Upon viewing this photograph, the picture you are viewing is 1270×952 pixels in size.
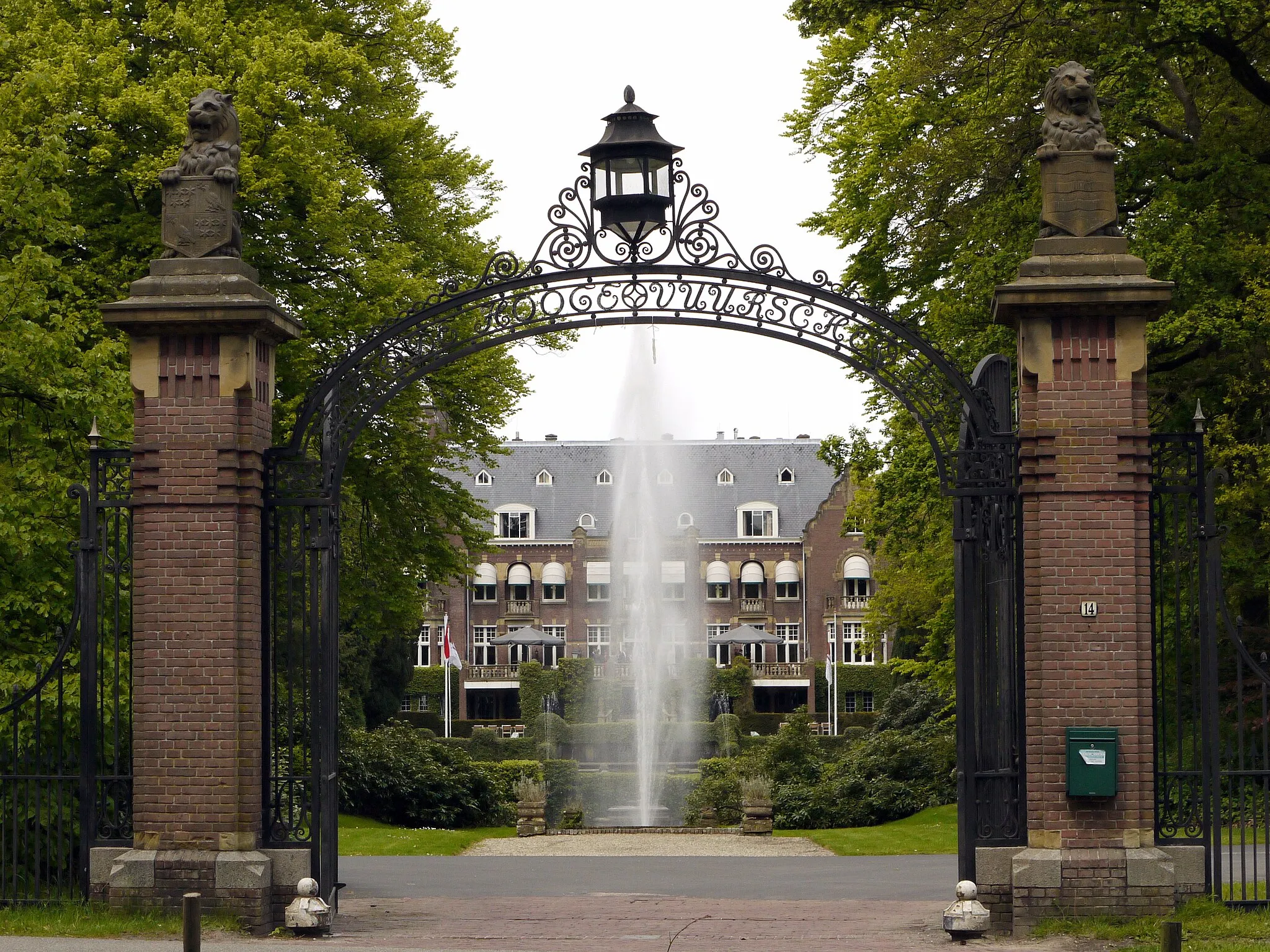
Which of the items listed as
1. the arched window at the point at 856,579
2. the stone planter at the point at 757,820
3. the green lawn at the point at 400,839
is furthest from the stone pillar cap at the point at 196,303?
the arched window at the point at 856,579

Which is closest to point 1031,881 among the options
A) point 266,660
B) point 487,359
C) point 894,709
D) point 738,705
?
point 266,660

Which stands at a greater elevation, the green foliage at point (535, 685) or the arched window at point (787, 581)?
the arched window at point (787, 581)

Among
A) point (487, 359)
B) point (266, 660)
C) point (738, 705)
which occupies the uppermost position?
point (487, 359)

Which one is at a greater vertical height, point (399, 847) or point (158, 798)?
point (158, 798)

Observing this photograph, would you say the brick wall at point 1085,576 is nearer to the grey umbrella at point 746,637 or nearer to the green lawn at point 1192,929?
the green lawn at point 1192,929

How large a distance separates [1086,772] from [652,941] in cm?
312

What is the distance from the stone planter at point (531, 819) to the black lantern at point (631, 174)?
14.1m

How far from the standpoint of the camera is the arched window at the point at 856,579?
72.8m

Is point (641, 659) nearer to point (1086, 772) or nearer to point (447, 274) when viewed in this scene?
point (447, 274)

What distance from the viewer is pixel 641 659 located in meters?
48.0

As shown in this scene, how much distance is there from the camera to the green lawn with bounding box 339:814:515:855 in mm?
21219

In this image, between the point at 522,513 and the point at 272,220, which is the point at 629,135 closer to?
the point at 272,220

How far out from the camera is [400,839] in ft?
74.8

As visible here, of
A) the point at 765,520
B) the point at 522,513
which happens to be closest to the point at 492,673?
the point at 522,513
